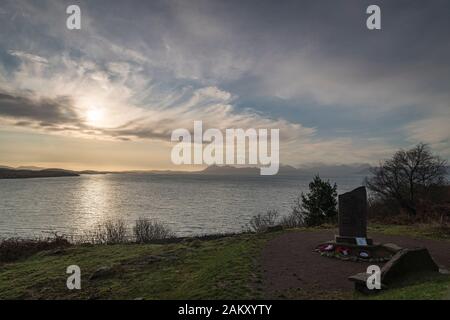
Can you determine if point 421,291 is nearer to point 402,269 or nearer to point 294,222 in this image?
point 402,269

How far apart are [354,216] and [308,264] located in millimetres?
4447

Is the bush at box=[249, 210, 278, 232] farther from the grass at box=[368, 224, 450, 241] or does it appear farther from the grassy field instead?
the grassy field

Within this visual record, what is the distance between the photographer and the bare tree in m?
36.9

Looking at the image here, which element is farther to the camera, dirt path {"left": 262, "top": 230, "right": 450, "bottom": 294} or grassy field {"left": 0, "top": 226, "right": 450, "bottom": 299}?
dirt path {"left": 262, "top": 230, "right": 450, "bottom": 294}

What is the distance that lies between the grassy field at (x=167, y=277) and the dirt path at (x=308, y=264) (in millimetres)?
563

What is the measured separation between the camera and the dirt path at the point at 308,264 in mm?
9812

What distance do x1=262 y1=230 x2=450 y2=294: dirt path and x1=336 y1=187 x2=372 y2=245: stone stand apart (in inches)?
72.6

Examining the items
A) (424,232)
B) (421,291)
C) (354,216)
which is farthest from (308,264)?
(424,232)

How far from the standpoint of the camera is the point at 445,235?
18594mm

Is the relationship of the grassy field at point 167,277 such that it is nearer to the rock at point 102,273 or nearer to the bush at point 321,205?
the rock at point 102,273

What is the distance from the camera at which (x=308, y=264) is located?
12.3 m

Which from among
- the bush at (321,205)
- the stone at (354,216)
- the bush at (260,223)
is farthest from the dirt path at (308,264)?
the bush at (260,223)

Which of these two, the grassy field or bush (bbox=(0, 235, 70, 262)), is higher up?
the grassy field

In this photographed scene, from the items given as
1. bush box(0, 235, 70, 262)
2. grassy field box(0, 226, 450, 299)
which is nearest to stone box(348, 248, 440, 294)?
grassy field box(0, 226, 450, 299)
